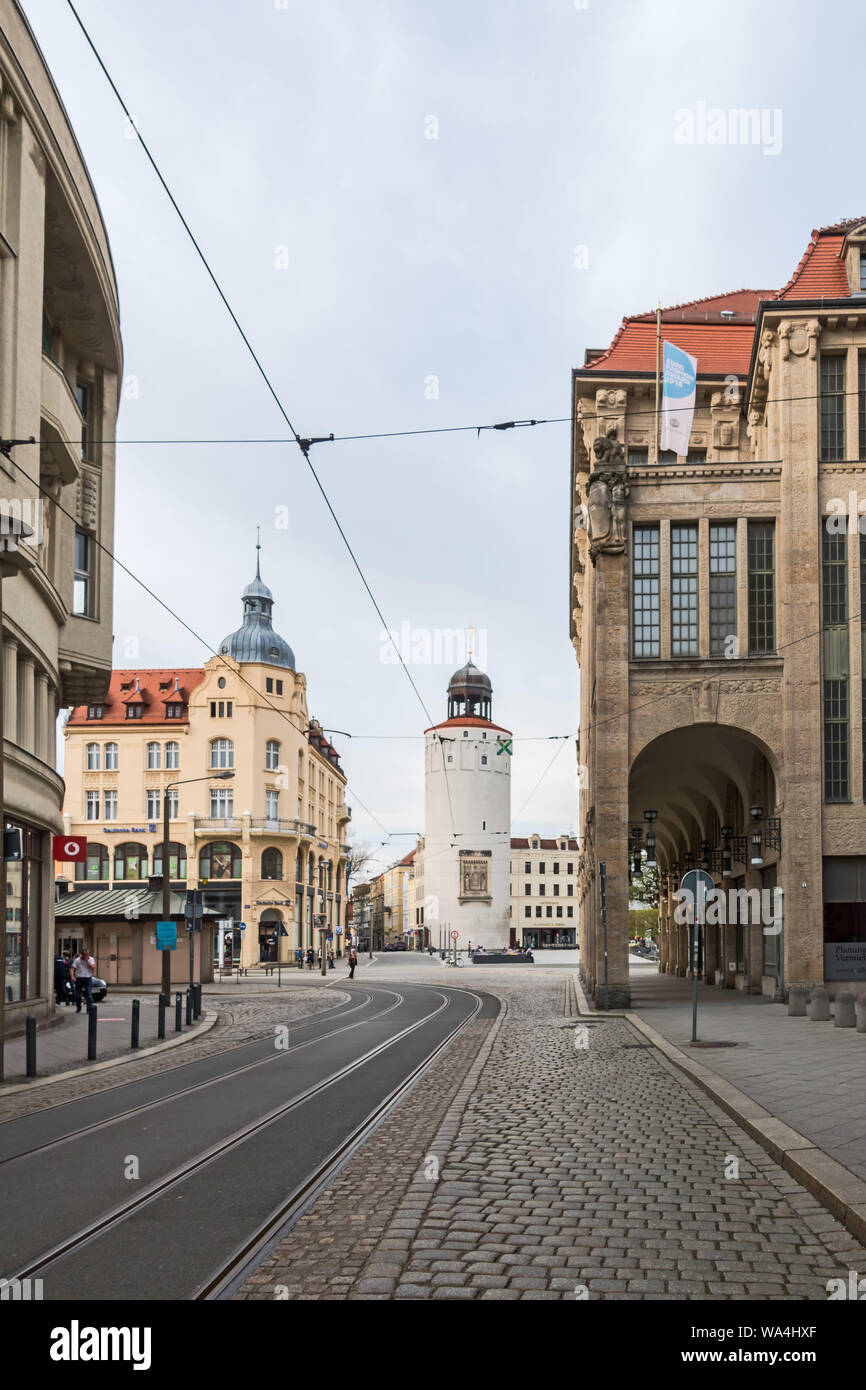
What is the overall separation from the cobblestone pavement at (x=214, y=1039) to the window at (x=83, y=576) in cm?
984

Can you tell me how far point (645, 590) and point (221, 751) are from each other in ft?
169

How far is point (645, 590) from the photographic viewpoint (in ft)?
103

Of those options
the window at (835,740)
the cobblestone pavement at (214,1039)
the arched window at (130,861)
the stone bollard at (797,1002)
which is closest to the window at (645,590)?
the window at (835,740)

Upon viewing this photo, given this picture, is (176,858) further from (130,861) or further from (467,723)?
(467,723)

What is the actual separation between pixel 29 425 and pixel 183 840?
57318mm

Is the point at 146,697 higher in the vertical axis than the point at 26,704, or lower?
higher

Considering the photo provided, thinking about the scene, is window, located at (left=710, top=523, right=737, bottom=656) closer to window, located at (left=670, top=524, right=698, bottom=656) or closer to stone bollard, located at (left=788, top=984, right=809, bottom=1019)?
window, located at (left=670, top=524, right=698, bottom=656)

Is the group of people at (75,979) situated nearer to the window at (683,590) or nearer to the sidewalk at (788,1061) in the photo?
the sidewalk at (788,1061)

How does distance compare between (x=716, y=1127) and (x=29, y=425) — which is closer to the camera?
(x=716, y=1127)

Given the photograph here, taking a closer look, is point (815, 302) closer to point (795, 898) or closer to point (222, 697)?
point (795, 898)

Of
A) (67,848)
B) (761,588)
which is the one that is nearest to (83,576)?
(67,848)

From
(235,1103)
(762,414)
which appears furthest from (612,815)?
(235,1103)
